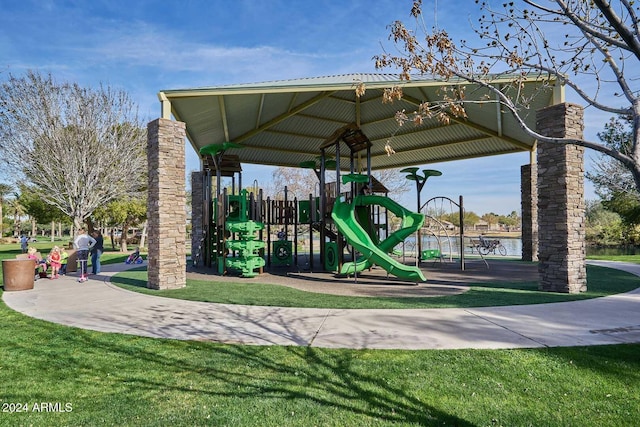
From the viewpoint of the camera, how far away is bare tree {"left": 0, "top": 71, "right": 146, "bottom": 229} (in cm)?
2277

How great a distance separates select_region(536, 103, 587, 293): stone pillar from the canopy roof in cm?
231

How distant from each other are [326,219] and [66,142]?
61.6 feet

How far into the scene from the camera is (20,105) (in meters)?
22.6

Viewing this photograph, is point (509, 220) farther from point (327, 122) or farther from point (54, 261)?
point (54, 261)

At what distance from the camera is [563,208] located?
957 centimetres

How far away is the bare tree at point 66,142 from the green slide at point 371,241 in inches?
779

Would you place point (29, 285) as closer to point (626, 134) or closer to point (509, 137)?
point (509, 137)

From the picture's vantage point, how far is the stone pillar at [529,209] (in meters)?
18.1

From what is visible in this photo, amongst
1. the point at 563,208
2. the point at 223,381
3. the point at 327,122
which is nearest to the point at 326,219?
the point at 563,208

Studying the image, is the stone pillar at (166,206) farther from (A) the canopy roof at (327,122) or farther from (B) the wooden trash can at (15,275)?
(B) the wooden trash can at (15,275)

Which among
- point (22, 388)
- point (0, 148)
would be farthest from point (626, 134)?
point (0, 148)

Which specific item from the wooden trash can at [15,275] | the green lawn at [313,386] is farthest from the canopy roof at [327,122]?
the green lawn at [313,386]

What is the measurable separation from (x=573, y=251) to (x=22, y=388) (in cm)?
1110

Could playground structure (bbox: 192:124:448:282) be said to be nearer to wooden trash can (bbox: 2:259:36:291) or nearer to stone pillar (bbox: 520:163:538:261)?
wooden trash can (bbox: 2:259:36:291)
